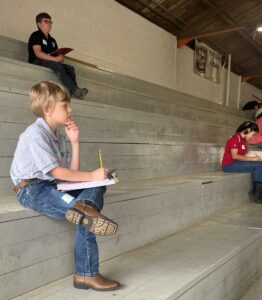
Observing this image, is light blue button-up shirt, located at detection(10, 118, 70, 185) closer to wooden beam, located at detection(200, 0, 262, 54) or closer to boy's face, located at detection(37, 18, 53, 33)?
boy's face, located at detection(37, 18, 53, 33)

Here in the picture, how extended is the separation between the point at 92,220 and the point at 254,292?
147cm

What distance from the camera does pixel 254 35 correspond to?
8234mm

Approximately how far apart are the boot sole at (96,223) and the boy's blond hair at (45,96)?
0.45m

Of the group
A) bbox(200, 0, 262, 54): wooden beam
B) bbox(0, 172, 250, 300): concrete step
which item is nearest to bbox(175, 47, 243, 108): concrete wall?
bbox(200, 0, 262, 54): wooden beam

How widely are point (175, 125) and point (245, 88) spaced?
28.0 feet

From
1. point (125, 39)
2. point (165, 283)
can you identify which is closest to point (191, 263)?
point (165, 283)

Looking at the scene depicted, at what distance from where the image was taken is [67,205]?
134 centimetres

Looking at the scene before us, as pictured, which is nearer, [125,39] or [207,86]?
[125,39]

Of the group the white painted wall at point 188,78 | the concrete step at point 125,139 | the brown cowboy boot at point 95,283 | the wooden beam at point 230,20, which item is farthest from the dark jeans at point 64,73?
the white painted wall at point 188,78

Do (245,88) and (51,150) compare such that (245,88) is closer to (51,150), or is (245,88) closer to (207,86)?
(207,86)

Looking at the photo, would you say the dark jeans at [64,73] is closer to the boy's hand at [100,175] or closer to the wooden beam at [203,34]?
the boy's hand at [100,175]

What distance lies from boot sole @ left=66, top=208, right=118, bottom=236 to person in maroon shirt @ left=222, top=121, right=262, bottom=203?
292cm

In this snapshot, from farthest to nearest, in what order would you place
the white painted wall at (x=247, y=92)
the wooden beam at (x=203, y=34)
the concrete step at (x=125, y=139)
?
the white painted wall at (x=247, y=92) < the wooden beam at (x=203, y=34) < the concrete step at (x=125, y=139)

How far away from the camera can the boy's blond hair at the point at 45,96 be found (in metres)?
1.43
